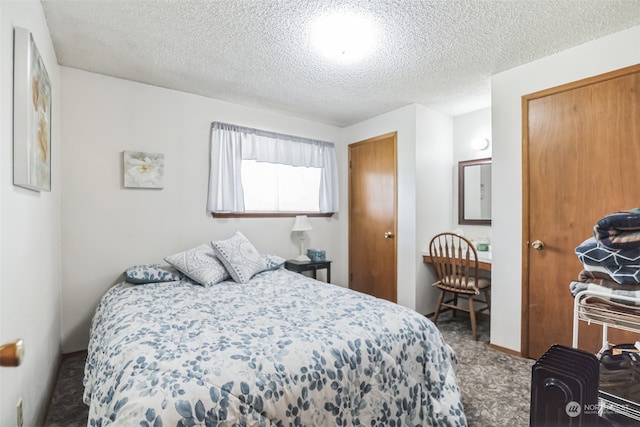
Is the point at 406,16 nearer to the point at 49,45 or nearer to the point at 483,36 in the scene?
the point at 483,36

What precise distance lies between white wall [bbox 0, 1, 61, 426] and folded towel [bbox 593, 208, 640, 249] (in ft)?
7.15

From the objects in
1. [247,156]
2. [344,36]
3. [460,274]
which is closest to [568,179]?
[460,274]

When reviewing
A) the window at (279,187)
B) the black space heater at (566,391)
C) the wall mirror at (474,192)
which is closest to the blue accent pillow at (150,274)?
the window at (279,187)

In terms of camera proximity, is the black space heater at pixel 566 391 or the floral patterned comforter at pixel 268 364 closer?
the black space heater at pixel 566 391

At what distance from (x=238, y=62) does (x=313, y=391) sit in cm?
238

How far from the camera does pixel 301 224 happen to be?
3719 millimetres

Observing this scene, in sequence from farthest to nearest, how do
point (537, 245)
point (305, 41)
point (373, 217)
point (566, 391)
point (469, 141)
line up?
point (373, 217)
point (469, 141)
point (537, 245)
point (305, 41)
point (566, 391)

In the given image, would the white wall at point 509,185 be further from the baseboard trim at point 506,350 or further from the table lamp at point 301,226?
the table lamp at point 301,226

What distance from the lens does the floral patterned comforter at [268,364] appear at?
1083 mm

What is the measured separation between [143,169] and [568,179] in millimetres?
3504

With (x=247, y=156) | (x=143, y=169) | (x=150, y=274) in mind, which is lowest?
(x=150, y=274)

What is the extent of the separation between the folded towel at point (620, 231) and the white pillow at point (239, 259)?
2296 millimetres

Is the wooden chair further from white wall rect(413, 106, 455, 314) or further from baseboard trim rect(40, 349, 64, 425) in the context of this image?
baseboard trim rect(40, 349, 64, 425)

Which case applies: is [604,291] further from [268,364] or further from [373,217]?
[373,217]
